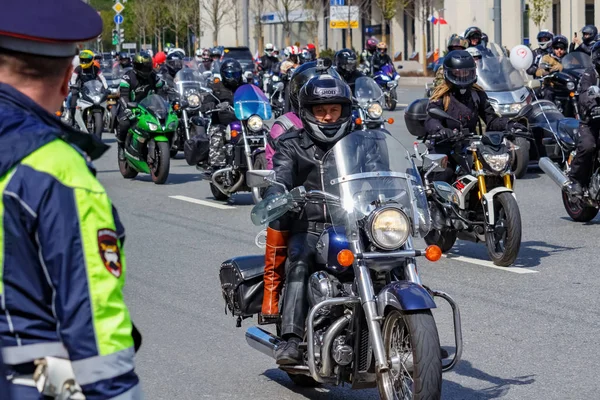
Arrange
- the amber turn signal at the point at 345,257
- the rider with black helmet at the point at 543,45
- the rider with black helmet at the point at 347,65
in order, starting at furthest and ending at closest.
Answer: the rider with black helmet at the point at 543,45 → the rider with black helmet at the point at 347,65 → the amber turn signal at the point at 345,257

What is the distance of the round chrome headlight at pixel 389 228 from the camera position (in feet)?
16.6

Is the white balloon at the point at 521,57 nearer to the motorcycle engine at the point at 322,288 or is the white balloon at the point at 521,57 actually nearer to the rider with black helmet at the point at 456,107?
the rider with black helmet at the point at 456,107

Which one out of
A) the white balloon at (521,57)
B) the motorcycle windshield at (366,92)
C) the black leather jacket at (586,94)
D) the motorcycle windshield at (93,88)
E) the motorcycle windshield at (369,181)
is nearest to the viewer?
the motorcycle windshield at (369,181)

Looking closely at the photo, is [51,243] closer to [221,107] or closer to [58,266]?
[58,266]

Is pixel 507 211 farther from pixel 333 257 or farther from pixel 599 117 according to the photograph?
pixel 333 257

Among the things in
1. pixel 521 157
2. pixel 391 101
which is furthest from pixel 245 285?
pixel 391 101

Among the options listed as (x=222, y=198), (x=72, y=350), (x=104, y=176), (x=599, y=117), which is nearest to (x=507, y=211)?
(x=599, y=117)

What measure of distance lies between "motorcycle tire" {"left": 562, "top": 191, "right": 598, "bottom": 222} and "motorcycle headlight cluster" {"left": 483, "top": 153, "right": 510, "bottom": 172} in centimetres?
214

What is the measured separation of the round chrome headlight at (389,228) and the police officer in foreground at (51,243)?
2634 millimetres

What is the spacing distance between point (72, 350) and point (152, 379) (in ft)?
13.0

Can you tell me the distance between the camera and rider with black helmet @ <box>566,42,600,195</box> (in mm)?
11062

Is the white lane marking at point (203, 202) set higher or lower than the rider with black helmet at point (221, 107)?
lower

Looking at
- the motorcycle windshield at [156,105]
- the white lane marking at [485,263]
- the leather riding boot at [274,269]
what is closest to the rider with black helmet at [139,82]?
the motorcycle windshield at [156,105]

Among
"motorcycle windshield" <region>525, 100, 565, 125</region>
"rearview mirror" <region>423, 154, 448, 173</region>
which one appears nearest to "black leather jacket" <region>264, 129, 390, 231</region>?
"rearview mirror" <region>423, 154, 448, 173</region>
